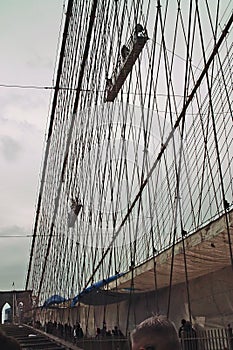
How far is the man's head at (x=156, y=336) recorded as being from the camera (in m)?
1.00

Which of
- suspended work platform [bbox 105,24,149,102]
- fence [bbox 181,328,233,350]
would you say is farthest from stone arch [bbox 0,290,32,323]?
fence [bbox 181,328,233,350]

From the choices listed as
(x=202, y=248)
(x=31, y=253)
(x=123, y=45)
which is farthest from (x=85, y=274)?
(x=31, y=253)

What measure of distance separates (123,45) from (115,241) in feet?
14.8

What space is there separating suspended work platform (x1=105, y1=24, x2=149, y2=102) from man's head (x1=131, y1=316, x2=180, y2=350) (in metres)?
6.73

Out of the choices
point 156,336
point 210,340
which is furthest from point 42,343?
A: point 156,336

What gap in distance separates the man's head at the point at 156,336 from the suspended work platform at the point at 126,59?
673 cm

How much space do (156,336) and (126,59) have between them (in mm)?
7344

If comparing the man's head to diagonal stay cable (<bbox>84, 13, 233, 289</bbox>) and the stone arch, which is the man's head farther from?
the stone arch

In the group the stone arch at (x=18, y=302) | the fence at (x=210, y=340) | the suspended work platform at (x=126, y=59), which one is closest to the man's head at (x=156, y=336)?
the fence at (x=210, y=340)

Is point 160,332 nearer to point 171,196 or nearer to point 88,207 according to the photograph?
point 171,196

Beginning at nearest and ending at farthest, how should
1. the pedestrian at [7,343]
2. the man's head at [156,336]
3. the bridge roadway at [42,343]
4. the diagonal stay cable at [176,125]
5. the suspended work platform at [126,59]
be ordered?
the man's head at [156,336] < the pedestrian at [7,343] < the diagonal stay cable at [176,125] < the suspended work platform at [126,59] < the bridge roadway at [42,343]

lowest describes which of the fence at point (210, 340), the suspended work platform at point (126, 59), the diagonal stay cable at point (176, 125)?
the fence at point (210, 340)

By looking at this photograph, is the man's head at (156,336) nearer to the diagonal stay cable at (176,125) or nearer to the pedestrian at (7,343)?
the pedestrian at (7,343)

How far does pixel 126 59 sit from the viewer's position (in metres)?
8.11
